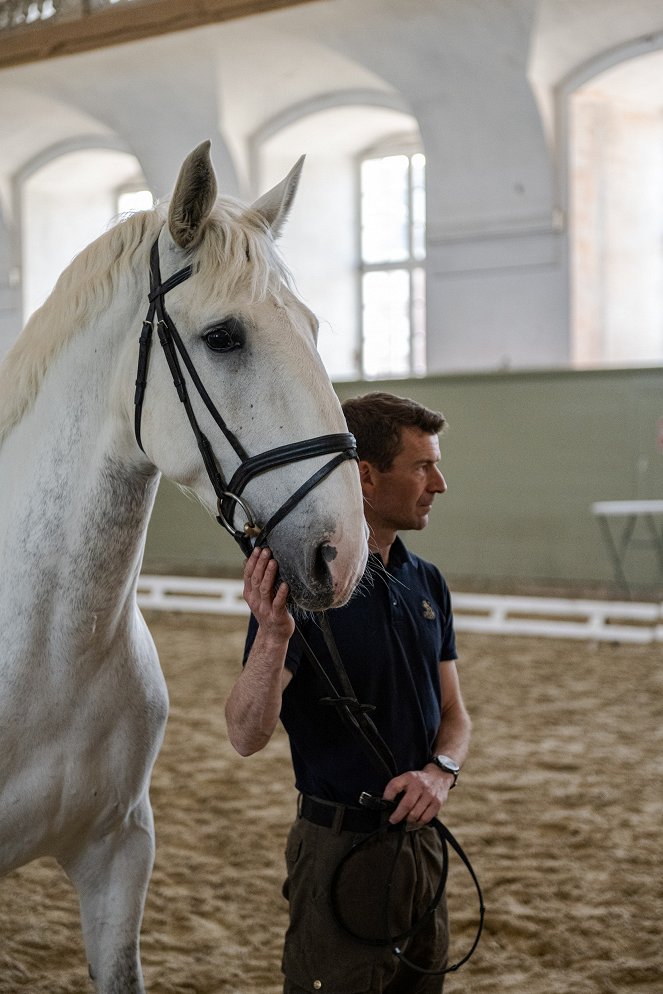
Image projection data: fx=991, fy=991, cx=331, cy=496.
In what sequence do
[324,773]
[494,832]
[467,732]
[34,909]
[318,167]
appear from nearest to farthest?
[324,773]
[467,732]
[34,909]
[494,832]
[318,167]

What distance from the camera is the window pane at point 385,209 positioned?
13080mm

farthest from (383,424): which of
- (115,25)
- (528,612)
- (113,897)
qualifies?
(115,25)

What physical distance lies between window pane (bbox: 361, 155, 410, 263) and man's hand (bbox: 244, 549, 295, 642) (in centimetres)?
1215

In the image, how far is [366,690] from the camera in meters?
1.82

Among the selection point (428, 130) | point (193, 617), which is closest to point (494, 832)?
point (193, 617)

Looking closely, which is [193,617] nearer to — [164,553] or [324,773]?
[164,553]

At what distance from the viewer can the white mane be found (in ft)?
4.96

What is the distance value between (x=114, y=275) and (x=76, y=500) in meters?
0.38

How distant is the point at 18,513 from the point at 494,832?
2.64 m

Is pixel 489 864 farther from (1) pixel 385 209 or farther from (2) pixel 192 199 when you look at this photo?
(1) pixel 385 209

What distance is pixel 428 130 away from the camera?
1093 cm

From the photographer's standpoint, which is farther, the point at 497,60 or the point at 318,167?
the point at 318,167

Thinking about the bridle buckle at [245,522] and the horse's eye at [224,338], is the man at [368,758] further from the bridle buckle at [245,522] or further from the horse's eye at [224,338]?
the horse's eye at [224,338]

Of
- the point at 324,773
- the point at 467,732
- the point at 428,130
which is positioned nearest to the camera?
the point at 324,773
